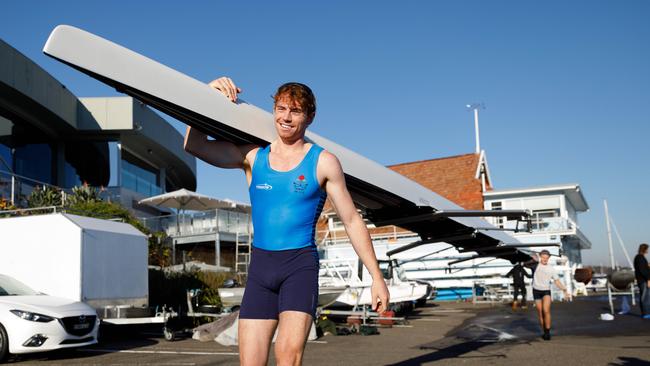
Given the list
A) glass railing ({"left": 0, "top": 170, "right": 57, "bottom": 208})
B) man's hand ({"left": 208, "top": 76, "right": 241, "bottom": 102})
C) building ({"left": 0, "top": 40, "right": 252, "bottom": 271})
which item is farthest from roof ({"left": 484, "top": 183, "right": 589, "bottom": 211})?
man's hand ({"left": 208, "top": 76, "right": 241, "bottom": 102})

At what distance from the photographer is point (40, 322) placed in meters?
9.78

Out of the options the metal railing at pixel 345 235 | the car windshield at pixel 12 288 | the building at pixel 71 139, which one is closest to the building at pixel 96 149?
the building at pixel 71 139

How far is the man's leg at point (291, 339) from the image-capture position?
3.28 metres

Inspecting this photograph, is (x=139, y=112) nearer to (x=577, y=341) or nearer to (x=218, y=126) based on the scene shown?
(x=577, y=341)

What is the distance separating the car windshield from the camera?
10.7 metres

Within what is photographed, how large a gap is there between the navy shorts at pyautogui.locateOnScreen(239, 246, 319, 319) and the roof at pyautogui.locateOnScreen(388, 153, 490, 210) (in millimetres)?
36105

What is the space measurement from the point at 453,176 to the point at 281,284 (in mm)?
38410

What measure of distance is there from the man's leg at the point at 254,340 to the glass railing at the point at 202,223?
23607 millimetres

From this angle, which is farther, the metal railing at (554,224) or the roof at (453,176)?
the roof at (453,176)

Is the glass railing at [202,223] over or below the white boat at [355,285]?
over

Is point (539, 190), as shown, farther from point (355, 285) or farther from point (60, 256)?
point (60, 256)

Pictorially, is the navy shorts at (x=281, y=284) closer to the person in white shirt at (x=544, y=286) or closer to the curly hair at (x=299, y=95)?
the curly hair at (x=299, y=95)

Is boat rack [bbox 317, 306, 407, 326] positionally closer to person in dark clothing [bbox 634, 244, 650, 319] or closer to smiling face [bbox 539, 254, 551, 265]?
smiling face [bbox 539, 254, 551, 265]

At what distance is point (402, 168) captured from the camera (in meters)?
43.1
